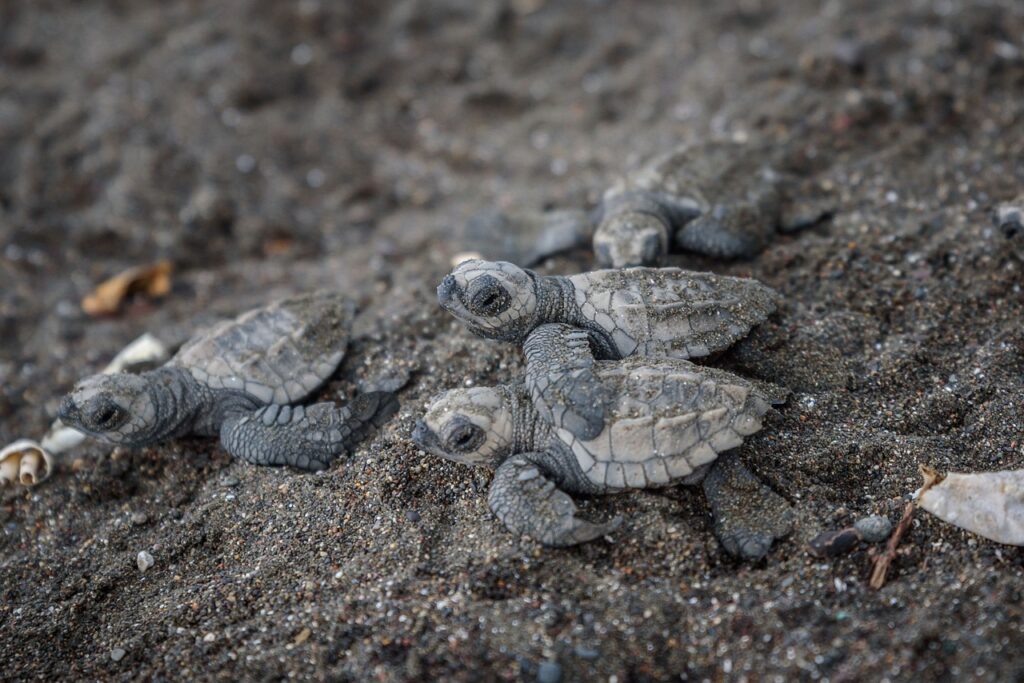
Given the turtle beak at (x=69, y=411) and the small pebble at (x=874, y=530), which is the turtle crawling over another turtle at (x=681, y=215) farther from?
the turtle beak at (x=69, y=411)

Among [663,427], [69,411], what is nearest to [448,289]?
[663,427]

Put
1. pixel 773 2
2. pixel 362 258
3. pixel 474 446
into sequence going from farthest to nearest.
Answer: pixel 773 2 < pixel 362 258 < pixel 474 446

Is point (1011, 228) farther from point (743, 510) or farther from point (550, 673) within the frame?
point (550, 673)

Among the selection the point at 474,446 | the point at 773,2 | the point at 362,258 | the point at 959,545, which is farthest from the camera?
the point at 773,2

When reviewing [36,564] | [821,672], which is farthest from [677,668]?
[36,564]

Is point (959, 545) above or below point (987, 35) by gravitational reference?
below

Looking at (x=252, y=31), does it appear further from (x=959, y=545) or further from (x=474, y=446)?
(x=959, y=545)

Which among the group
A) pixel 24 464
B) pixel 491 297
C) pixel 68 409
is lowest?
pixel 24 464
